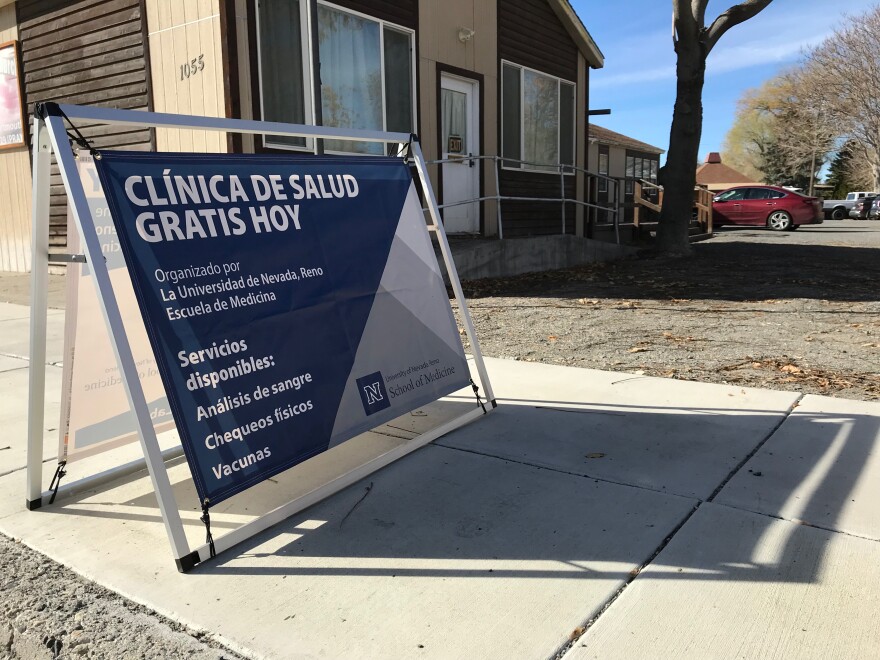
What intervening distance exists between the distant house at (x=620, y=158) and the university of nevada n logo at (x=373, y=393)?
22978mm

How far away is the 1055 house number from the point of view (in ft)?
27.4

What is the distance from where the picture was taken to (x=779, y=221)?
26047 mm

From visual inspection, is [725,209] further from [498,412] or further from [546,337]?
[498,412]

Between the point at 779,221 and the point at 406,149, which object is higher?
the point at 406,149

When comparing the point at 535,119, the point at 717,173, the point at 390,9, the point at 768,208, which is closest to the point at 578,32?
the point at 535,119

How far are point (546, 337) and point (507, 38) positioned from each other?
322 inches

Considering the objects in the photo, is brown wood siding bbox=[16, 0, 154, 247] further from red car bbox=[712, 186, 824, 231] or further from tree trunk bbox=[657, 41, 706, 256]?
red car bbox=[712, 186, 824, 231]

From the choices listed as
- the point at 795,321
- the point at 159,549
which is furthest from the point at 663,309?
the point at 159,549

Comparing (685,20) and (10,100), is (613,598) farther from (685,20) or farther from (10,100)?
(685,20)

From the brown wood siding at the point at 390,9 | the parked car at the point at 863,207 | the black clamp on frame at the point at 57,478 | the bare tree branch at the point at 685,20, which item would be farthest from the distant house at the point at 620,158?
the black clamp on frame at the point at 57,478

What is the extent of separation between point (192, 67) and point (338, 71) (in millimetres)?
2060

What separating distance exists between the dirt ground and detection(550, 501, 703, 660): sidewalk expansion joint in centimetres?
250

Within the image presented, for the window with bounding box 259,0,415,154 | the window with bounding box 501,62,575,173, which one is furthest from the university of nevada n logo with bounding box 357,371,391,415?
the window with bounding box 501,62,575,173

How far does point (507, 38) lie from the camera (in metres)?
13.0
